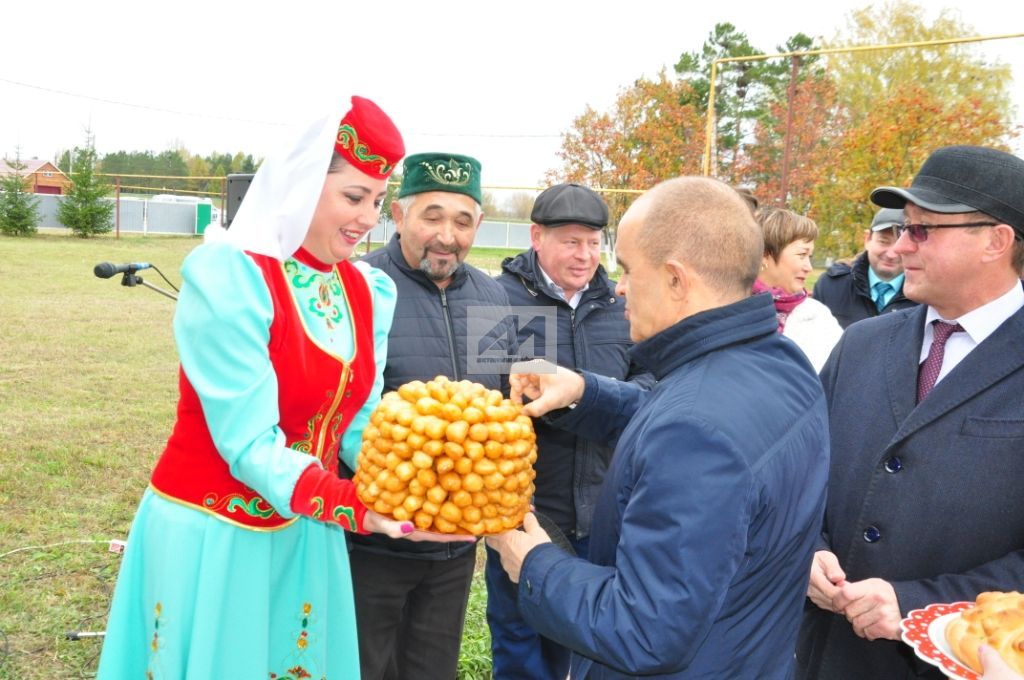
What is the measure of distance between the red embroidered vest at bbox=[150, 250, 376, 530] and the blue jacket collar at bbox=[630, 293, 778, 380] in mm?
978

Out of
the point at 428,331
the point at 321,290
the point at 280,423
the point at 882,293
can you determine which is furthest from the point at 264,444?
the point at 882,293

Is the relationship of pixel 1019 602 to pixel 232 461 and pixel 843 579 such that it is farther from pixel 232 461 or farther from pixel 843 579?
pixel 232 461

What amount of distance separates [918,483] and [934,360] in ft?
1.36

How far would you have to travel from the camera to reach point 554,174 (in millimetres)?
33594

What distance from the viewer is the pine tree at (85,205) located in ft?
94.2

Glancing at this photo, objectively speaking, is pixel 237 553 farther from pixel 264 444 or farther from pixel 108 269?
pixel 108 269

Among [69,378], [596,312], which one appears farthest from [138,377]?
[596,312]

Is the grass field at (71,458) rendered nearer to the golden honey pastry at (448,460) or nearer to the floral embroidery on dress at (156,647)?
the floral embroidery on dress at (156,647)

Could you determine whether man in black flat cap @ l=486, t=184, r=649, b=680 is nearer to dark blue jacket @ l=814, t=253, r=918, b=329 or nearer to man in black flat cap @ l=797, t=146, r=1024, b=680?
man in black flat cap @ l=797, t=146, r=1024, b=680

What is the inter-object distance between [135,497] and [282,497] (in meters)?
4.60

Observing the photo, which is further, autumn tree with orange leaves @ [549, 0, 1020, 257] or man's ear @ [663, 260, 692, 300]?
autumn tree with orange leaves @ [549, 0, 1020, 257]

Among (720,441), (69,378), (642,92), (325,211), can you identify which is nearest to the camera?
(720,441)

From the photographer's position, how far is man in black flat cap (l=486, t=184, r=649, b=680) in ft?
12.3

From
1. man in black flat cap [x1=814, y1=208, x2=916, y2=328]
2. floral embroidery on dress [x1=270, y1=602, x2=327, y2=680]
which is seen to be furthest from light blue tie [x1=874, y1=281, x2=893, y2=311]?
floral embroidery on dress [x1=270, y1=602, x2=327, y2=680]
